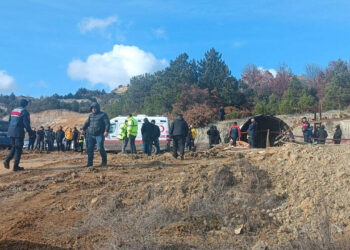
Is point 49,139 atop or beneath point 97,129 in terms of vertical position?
beneath

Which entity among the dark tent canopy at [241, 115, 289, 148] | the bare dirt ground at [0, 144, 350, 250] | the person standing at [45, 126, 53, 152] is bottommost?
the bare dirt ground at [0, 144, 350, 250]

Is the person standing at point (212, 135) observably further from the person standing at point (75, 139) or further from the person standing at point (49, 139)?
the person standing at point (49, 139)

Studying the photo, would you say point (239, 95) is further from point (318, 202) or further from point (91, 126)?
point (318, 202)

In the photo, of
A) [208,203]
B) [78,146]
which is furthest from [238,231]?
[78,146]

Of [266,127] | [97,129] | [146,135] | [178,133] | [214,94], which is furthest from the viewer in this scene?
[214,94]

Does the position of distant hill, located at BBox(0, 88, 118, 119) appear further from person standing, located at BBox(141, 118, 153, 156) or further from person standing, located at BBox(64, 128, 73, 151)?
person standing, located at BBox(141, 118, 153, 156)

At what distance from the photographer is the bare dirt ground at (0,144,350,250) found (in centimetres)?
468

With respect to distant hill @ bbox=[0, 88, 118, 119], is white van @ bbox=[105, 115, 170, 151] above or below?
below

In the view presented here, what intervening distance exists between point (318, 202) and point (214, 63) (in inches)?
1751

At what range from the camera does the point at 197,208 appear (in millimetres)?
5684

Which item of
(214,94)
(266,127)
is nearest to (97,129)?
(266,127)

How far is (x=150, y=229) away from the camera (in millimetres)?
4980

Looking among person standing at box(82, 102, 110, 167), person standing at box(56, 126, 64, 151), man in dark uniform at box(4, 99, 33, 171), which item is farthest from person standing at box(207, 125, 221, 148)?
A: man in dark uniform at box(4, 99, 33, 171)

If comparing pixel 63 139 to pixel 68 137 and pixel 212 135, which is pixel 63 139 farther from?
pixel 212 135
